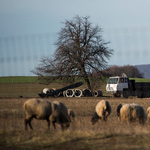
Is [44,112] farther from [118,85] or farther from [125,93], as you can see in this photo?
[125,93]

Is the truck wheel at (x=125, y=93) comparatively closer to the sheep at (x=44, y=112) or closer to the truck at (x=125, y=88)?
the truck at (x=125, y=88)

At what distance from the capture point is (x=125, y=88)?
32.7 metres

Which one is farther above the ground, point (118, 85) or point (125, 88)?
point (118, 85)

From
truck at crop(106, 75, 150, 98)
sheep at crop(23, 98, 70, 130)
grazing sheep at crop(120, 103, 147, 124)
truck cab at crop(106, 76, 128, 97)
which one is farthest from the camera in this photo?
truck at crop(106, 75, 150, 98)

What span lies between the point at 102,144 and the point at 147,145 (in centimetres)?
109

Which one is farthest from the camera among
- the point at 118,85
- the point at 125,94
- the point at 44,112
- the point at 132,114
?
the point at 125,94

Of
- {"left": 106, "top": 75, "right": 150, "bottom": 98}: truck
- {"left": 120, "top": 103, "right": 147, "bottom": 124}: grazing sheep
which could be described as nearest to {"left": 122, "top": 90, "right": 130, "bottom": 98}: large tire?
{"left": 106, "top": 75, "right": 150, "bottom": 98}: truck

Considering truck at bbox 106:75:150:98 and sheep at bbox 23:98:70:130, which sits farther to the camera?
truck at bbox 106:75:150:98

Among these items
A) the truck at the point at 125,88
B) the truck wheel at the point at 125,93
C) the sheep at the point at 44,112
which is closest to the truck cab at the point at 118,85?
the truck at the point at 125,88

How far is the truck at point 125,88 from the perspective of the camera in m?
32.4

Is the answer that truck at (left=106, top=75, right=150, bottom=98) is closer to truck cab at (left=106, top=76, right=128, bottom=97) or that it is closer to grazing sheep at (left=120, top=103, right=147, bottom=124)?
truck cab at (left=106, top=76, right=128, bottom=97)

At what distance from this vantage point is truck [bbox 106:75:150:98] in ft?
106

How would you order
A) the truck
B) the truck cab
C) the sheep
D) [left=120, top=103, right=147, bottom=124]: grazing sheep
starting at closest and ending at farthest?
the sheep < [left=120, top=103, right=147, bottom=124]: grazing sheep < the truck cab < the truck

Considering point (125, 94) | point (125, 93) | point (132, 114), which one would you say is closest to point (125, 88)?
point (125, 93)
